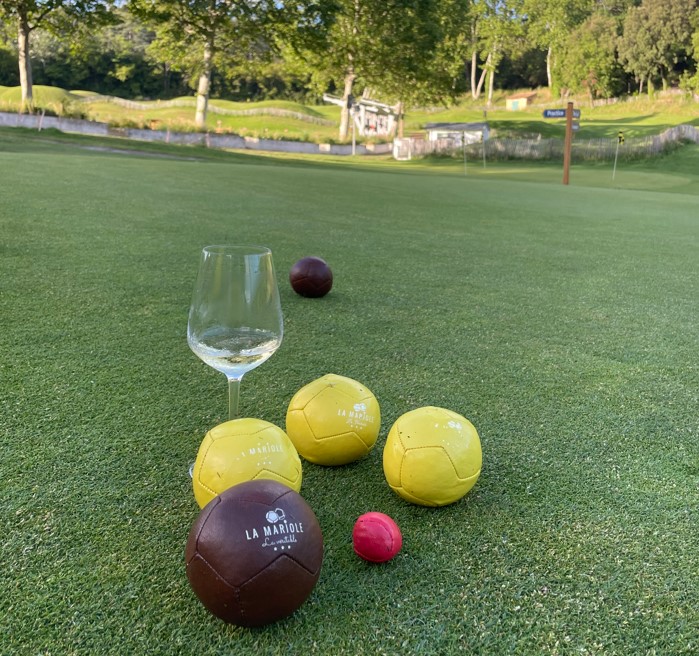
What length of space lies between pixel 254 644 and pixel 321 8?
890 inches

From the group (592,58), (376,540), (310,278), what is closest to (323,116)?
(592,58)

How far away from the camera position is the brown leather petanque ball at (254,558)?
1364 millimetres

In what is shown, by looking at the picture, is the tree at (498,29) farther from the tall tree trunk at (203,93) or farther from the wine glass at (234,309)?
the wine glass at (234,309)

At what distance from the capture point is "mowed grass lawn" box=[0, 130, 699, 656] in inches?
57.0

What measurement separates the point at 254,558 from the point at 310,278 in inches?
118

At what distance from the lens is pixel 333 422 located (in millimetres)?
2098

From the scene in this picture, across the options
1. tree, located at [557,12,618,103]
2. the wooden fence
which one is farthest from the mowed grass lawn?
tree, located at [557,12,618,103]

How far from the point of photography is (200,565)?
1397 millimetres

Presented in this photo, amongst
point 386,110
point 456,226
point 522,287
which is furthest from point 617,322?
point 386,110

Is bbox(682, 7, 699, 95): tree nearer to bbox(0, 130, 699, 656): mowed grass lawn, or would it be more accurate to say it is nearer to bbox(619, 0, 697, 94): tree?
bbox(619, 0, 697, 94): tree

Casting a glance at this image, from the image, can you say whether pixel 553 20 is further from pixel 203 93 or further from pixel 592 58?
pixel 203 93

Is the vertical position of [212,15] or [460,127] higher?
[212,15]

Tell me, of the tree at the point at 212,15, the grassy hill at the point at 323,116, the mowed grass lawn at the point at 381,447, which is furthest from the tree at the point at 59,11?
the mowed grass lawn at the point at 381,447

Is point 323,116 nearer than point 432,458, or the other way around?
point 432,458
